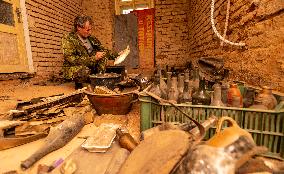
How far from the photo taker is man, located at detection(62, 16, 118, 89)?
4.23 meters

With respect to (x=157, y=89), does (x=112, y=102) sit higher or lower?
lower

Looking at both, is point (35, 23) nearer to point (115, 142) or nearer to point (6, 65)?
point (6, 65)

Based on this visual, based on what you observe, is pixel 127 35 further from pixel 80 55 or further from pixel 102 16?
pixel 80 55

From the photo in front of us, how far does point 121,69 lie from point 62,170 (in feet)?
10.9

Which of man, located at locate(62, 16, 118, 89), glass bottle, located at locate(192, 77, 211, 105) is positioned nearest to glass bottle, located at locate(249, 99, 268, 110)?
glass bottle, located at locate(192, 77, 211, 105)

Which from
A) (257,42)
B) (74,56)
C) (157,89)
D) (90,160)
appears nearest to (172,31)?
(74,56)

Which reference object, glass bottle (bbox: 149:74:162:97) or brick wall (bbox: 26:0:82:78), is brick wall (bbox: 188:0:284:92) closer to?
glass bottle (bbox: 149:74:162:97)

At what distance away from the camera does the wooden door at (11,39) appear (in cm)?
435

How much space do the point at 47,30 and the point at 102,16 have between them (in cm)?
298

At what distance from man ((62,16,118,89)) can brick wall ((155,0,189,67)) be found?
13.2 ft

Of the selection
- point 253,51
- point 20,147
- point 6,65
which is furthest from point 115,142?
point 6,65

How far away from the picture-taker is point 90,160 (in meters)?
1.47

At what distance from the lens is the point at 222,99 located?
1.68 metres

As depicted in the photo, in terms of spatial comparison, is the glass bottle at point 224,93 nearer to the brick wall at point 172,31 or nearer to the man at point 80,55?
the man at point 80,55
